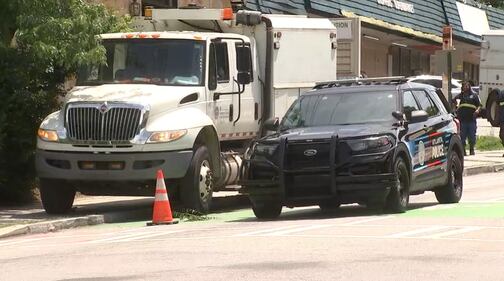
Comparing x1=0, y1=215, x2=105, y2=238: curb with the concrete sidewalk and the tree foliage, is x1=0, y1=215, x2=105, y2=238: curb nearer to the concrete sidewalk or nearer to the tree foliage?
the concrete sidewalk

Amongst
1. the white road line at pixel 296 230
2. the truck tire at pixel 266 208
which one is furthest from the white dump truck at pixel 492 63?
the white road line at pixel 296 230

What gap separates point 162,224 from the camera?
15.1 metres

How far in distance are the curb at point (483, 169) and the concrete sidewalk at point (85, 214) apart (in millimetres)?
7504

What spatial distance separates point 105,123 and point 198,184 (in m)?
1.65

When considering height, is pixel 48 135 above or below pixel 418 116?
below

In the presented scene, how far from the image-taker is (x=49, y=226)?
14922mm

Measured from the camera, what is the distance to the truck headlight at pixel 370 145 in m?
14.0

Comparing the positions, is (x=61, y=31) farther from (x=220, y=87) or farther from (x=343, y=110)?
(x=343, y=110)

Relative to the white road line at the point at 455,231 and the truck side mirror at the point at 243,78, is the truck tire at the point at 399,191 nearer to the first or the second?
the white road line at the point at 455,231

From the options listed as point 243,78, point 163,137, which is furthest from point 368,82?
point 163,137

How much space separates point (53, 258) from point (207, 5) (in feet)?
58.5

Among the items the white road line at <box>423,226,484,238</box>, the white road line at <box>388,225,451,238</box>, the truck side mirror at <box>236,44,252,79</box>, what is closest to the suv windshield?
the truck side mirror at <box>236,44,252,79</box>

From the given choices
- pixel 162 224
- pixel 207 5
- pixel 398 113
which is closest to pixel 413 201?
pixel 398 113

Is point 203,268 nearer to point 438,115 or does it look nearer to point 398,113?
point 398,113
